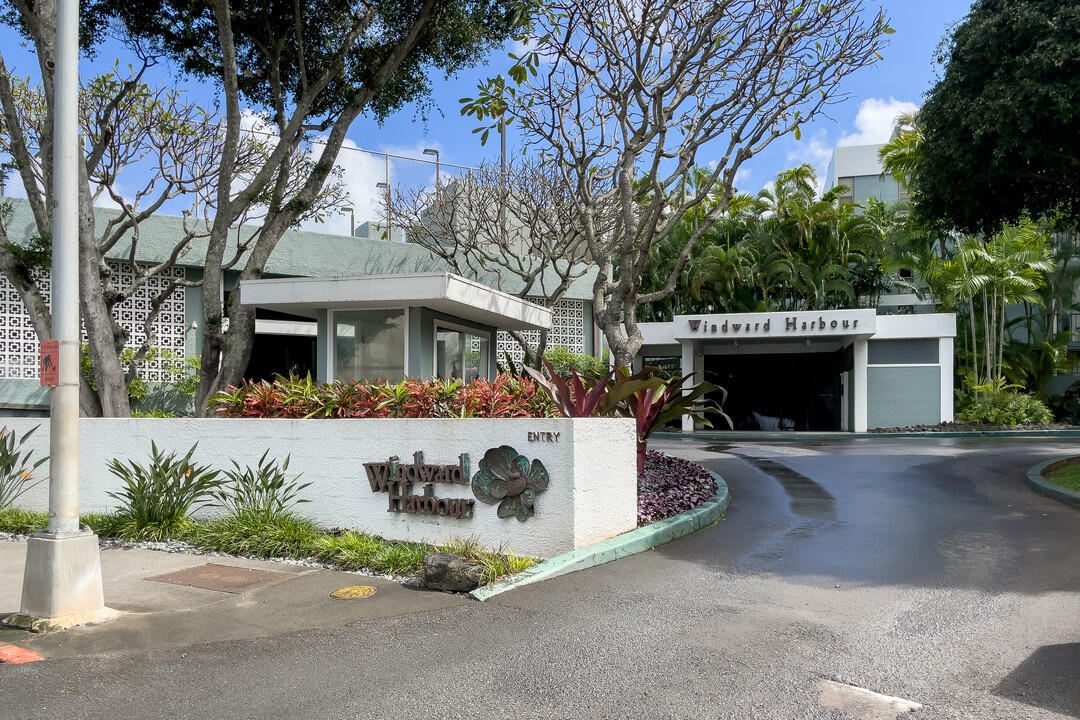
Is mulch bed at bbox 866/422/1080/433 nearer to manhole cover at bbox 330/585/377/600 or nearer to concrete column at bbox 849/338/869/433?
concrete column at bbox 849/338/869/433

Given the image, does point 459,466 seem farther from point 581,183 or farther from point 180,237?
point 180,237

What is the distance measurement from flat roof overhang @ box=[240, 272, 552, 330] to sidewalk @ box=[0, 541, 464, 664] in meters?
4.44

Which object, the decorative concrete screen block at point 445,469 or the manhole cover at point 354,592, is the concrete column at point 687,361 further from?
the manhole cover at point 354,592

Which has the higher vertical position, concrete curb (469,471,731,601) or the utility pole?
the utility pole

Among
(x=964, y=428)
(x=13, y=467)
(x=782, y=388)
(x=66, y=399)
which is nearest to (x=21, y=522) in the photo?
(x=13, y=467)

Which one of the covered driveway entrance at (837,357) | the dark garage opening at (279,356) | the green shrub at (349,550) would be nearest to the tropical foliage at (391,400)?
the green shrub at (349,550)

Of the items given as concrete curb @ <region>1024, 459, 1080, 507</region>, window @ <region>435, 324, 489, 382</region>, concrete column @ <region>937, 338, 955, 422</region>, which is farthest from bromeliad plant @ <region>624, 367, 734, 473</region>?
concrete column @ <region>937, 338, 955, 422</region>

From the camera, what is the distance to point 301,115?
13.1 m

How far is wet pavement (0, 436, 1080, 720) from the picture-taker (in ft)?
15.5

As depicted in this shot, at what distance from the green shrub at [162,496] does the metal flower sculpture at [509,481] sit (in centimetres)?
329

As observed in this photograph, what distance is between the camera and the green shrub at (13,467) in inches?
443

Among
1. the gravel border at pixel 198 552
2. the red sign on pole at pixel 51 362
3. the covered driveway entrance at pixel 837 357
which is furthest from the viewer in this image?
the covered driveway entrance at pixel 837 357

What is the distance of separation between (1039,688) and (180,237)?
63.0 feet

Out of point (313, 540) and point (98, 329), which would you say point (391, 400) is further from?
point (98, 329)
